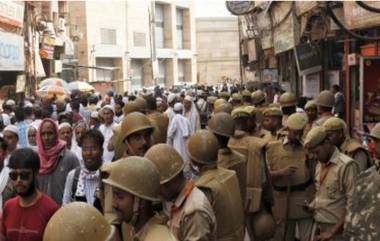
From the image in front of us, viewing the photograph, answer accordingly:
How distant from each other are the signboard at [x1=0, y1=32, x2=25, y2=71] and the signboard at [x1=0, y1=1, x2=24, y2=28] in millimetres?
649

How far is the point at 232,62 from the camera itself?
205 ft

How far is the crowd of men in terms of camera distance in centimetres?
272

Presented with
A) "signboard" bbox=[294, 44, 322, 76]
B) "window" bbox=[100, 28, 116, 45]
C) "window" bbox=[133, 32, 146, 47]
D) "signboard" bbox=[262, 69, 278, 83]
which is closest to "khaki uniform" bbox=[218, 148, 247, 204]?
"signboard" bbox=[294, 44, 322, 76]

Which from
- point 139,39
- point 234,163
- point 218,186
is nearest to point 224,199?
point 218,186

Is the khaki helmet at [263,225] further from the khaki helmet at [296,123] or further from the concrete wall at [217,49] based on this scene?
the concrete wall at [217,49]

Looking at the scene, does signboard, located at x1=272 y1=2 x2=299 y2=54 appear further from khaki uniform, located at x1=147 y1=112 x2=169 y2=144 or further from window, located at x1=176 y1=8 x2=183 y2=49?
window, located at x1=176 y1=8 x2=183 y2=49

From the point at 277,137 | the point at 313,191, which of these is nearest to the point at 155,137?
the point at 277,137

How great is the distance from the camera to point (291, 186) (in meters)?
5.89

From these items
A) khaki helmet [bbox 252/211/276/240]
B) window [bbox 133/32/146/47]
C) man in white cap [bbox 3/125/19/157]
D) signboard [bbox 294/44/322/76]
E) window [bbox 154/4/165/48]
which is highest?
window [bbox 154/4/165/48]

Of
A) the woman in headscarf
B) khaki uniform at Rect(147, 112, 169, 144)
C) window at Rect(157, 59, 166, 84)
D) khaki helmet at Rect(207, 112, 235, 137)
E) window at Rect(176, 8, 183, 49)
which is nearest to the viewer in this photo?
khaki helmet at Rect(207, 112, 235, 137)

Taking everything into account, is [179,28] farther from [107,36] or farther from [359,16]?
[359,16]

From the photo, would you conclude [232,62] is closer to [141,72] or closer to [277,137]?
[141,72]

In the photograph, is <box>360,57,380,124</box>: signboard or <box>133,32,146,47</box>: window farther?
<box>133,32,146,47</box>: window

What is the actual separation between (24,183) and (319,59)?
10.6m
